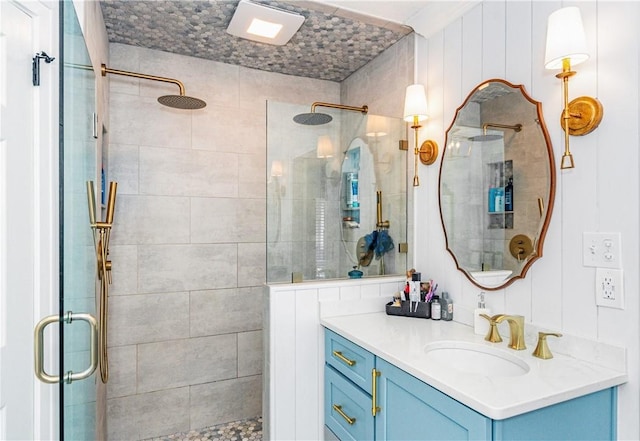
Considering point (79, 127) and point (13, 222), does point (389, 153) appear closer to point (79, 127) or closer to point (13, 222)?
point (79, 127)

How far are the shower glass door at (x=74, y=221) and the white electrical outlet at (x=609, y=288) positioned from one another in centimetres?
169

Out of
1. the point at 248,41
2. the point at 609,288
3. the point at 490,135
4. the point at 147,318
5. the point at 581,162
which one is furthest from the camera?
the point at 147,318

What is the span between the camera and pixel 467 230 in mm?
1966

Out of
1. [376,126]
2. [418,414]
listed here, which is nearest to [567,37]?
[376,126]

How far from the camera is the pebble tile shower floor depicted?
2615 mm

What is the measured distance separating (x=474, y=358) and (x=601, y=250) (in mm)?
631

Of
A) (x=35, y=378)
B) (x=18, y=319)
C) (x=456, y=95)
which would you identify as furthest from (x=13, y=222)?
(x=456, y=95)

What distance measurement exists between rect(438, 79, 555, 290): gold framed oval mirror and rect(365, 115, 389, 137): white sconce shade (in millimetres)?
400

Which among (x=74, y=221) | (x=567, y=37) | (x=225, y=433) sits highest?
(x=567, y=37)

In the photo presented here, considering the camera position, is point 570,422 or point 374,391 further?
point 374,391

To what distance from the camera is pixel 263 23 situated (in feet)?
7.38

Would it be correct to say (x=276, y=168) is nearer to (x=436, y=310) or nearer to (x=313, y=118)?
(x=313, y=118)

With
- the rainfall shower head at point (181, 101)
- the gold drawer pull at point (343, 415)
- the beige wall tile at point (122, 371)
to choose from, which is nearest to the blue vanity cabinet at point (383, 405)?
the gold drawer pull at point (343, 415)

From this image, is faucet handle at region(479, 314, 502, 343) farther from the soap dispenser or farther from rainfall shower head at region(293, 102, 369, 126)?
rainfall shower head at region(293, 102, 369, 126)
